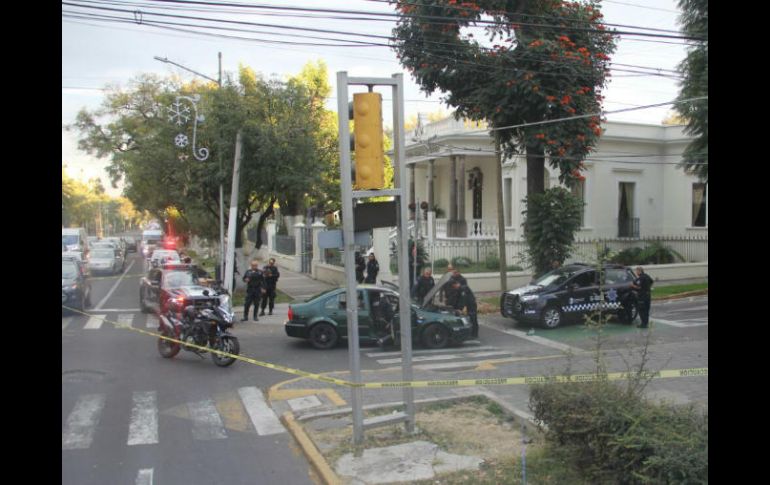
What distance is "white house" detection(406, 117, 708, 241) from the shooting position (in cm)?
2733

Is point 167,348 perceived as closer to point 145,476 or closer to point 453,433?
point 145,476

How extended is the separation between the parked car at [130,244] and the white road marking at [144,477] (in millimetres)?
17448

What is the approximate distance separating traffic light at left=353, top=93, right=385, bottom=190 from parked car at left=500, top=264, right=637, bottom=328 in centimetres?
988

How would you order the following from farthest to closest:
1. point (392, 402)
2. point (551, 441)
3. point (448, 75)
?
point (448, 75)
point (392, 402)
point (551, 441)

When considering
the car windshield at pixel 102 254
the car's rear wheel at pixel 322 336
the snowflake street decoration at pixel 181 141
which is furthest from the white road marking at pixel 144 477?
the snowflake street decoration at pixel 181 141

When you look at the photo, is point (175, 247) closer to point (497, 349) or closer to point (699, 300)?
point (497, 349)

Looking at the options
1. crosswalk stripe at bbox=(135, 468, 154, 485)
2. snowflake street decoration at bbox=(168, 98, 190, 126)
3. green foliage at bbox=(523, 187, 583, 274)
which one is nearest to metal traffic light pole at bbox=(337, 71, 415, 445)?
crosswalk stripe at bbox=(135, 468, 154, 485)

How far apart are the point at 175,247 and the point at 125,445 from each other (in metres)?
18.2

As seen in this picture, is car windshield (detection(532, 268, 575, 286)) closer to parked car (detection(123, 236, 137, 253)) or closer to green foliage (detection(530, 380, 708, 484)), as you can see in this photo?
green foliage (detection(530, 380, 708, 484))

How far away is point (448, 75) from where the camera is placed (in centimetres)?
1830

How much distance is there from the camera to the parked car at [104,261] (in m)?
19.6

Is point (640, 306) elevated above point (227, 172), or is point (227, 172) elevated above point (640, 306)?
point (227, 172)

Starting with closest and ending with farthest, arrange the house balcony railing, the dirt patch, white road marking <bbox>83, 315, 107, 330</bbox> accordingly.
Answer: the dirt patch, white road marking <bbox>83, 315, 107, 330</bbox>, the house balcony railing

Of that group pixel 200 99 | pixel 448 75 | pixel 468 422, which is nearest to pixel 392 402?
pixel 468 422
